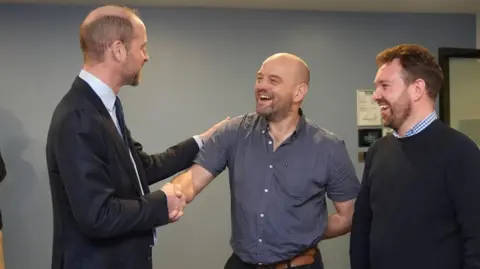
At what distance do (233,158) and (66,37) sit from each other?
1.97 metres

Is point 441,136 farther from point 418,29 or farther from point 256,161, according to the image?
point 418,29

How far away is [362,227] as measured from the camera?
6.66ft

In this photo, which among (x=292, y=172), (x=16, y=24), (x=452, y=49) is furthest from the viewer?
(x=452, y=49)

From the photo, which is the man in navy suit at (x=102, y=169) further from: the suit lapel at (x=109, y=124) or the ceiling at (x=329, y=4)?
the ceiling at (x=329, y=4)

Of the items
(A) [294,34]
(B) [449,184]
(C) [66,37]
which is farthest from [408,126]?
(C) [66,37]

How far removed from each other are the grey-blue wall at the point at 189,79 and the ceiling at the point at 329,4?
0.09 meters

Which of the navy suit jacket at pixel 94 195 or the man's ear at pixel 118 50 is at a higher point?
the man's ear at pixel 118 50

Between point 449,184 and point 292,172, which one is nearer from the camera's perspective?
point 449,184

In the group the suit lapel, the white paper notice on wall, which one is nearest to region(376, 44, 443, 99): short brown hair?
the suit lapel

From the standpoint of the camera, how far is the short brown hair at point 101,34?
5.47 ft

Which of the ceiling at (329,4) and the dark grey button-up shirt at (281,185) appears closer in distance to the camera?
the dark grey button-up shirt at (281,185)

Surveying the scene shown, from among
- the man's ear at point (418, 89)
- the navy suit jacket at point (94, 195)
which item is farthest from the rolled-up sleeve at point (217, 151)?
the man's ear at point (418, 89)

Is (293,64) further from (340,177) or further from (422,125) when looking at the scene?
(422,125)

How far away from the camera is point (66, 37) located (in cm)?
364
